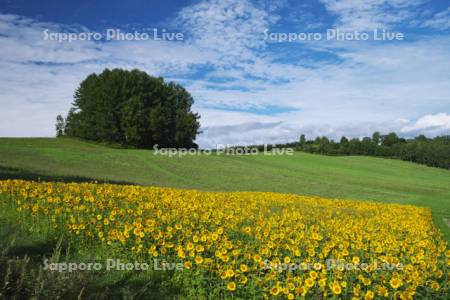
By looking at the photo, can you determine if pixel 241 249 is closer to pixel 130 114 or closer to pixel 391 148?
pixel 130 114

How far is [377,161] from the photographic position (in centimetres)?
7925

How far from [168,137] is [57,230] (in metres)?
57.3

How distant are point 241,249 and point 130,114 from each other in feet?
177

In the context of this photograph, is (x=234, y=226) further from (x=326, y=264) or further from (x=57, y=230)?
(x=57, y=230)

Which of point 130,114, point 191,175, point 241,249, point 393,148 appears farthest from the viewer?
point 393,148

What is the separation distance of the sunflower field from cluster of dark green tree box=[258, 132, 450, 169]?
91.0m

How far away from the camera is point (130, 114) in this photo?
5850cm

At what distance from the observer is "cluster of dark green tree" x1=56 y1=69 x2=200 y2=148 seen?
196 feet

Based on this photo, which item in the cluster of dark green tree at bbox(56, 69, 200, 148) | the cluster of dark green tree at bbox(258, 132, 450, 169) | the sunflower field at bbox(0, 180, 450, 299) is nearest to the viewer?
the sunflower field at bbox(0, 180, 450, 299)

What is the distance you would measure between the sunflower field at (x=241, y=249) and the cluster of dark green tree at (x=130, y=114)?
5000 centimetres

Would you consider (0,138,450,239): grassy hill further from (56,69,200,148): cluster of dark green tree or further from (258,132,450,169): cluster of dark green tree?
(258,132,450,169): cluster of dark green tree

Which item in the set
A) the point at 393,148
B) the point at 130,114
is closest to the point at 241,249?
the point at 130,114

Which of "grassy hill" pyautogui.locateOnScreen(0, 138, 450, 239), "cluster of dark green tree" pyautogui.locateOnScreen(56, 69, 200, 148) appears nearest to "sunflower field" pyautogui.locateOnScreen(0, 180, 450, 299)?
"grassy hill" pyautogui.locateOnScreen(0, 138, 450, 239)

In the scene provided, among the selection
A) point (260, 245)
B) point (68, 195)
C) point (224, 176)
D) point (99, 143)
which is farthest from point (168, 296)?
point (99, 143)
